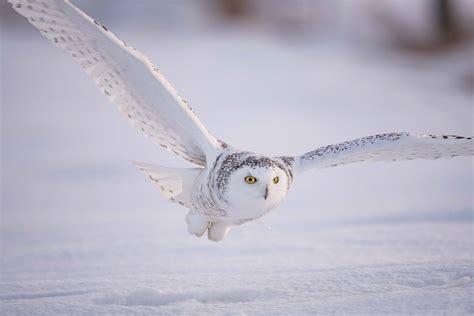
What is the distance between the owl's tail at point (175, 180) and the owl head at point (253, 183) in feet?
1.44

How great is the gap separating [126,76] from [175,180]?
0.65 meters

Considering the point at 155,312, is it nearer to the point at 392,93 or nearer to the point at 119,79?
the point at 119,79

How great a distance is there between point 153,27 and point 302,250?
11301 millimetres

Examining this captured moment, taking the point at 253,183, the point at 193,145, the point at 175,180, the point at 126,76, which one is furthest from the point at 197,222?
the point at 126,76

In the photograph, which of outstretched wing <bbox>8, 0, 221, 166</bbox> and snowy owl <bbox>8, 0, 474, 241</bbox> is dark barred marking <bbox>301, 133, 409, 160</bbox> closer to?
snowy owl <bbox>8, 0, 474, 241</bbox>

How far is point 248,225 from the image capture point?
541cm

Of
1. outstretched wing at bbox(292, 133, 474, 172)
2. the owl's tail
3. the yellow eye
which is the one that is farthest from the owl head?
the owl's tail

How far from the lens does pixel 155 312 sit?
3.33 meters

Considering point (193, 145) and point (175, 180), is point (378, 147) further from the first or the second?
point (175, 180)

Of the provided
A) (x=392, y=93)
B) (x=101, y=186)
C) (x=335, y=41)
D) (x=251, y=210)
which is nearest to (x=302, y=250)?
(x=251, y=210)

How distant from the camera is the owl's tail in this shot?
4.07 meters

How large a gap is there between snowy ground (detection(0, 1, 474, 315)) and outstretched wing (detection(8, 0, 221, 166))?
76 centimetres

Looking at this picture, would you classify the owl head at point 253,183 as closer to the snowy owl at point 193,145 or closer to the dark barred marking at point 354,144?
the snowy owl at point 193,145

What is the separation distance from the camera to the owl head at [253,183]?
11.5ft
